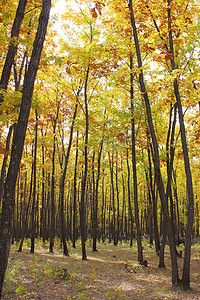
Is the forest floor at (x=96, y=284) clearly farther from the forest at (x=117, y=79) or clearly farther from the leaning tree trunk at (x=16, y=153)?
the leaning tree trunk at (x=16, y=153)

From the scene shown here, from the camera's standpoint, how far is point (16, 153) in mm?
4082

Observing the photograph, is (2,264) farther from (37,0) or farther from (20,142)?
(37,0)

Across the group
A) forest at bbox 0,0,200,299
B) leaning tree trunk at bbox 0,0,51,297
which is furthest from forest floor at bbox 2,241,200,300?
leaning tree trunk at bbox 0,0,51,297

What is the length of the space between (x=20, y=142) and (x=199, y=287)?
7019 mm

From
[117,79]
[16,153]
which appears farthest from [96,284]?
[117,79]

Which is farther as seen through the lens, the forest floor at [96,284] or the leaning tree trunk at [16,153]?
the forest floor at [96,284]

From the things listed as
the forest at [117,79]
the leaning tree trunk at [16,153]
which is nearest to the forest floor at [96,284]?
the forest at [117,79]

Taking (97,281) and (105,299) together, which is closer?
(105,299)

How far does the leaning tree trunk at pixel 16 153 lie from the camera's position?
3.77 m

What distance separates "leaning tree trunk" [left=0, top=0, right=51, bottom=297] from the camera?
12.4 ft

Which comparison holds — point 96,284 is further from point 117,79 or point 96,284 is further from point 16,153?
point 117,79

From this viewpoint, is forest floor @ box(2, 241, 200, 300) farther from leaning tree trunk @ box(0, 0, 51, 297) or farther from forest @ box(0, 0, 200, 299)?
leaning tree trunk @ box(0, 0, 51, 297)

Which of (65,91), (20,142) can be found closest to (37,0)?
(20,142)

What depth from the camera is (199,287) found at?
6.84m
